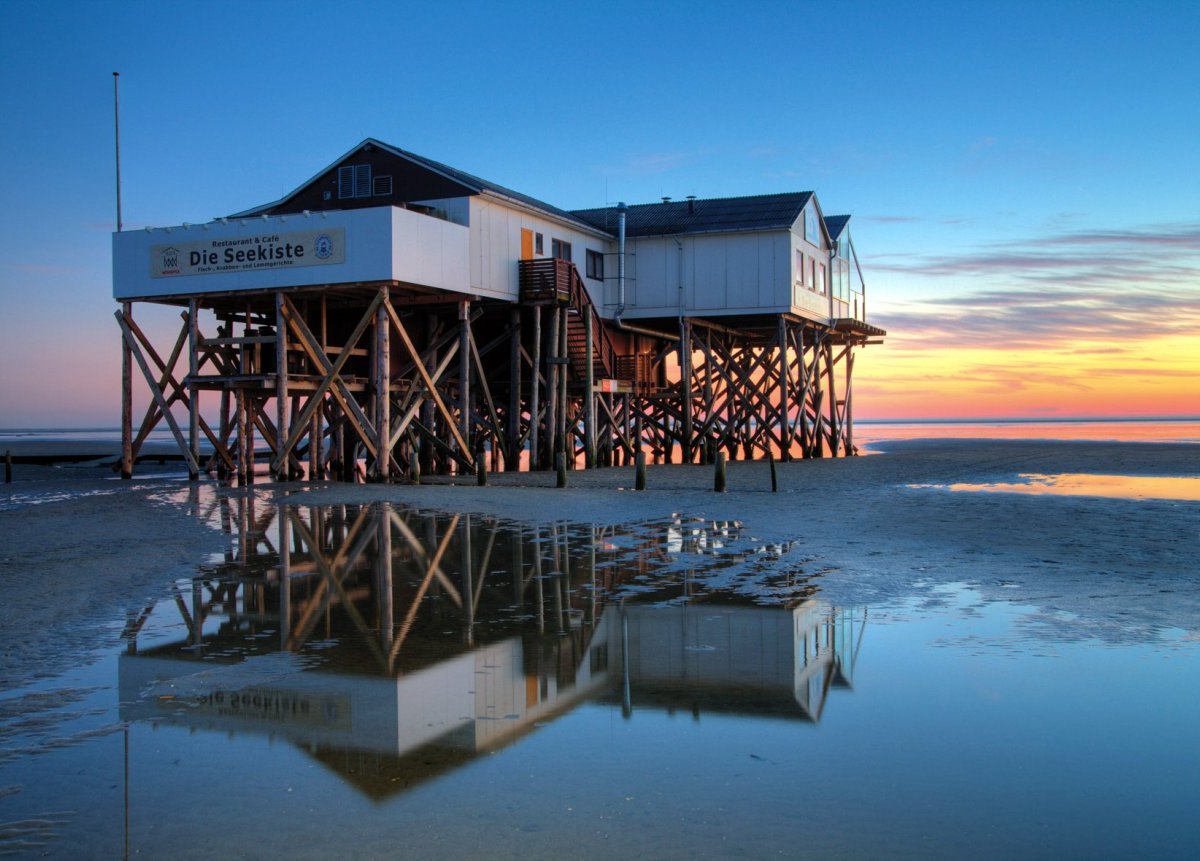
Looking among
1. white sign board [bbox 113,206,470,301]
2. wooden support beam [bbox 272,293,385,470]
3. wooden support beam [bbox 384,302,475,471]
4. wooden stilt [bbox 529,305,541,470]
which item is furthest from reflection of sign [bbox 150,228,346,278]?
wooden stilt [bbox 529,305,541,470]

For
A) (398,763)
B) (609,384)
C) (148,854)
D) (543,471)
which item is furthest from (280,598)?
(609,384)

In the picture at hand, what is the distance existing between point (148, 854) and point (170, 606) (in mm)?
6442

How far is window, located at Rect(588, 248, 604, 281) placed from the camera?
37719 mm

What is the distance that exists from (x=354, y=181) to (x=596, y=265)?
397 inches

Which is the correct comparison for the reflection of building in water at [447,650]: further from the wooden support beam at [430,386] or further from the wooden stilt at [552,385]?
the wooden stilt at [552,385]

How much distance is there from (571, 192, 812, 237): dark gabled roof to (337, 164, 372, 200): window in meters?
11.1

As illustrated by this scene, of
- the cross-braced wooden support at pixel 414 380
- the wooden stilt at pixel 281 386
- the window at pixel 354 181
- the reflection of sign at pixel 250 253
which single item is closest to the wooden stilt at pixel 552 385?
the cross-braced wooden support at pixel 414 380

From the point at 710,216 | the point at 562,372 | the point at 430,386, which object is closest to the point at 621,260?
the point at 710,216

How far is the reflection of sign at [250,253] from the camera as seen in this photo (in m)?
26.9

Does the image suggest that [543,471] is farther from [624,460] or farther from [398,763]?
[398,763]

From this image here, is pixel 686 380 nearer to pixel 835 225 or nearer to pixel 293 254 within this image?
pixel 835 225

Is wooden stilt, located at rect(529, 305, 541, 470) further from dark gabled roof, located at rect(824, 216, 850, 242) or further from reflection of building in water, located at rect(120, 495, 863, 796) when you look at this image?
reflection of building in water, located at rect(120, 495, 863, 796)

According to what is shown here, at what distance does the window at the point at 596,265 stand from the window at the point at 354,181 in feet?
29.8

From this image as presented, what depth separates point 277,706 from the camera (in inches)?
290
